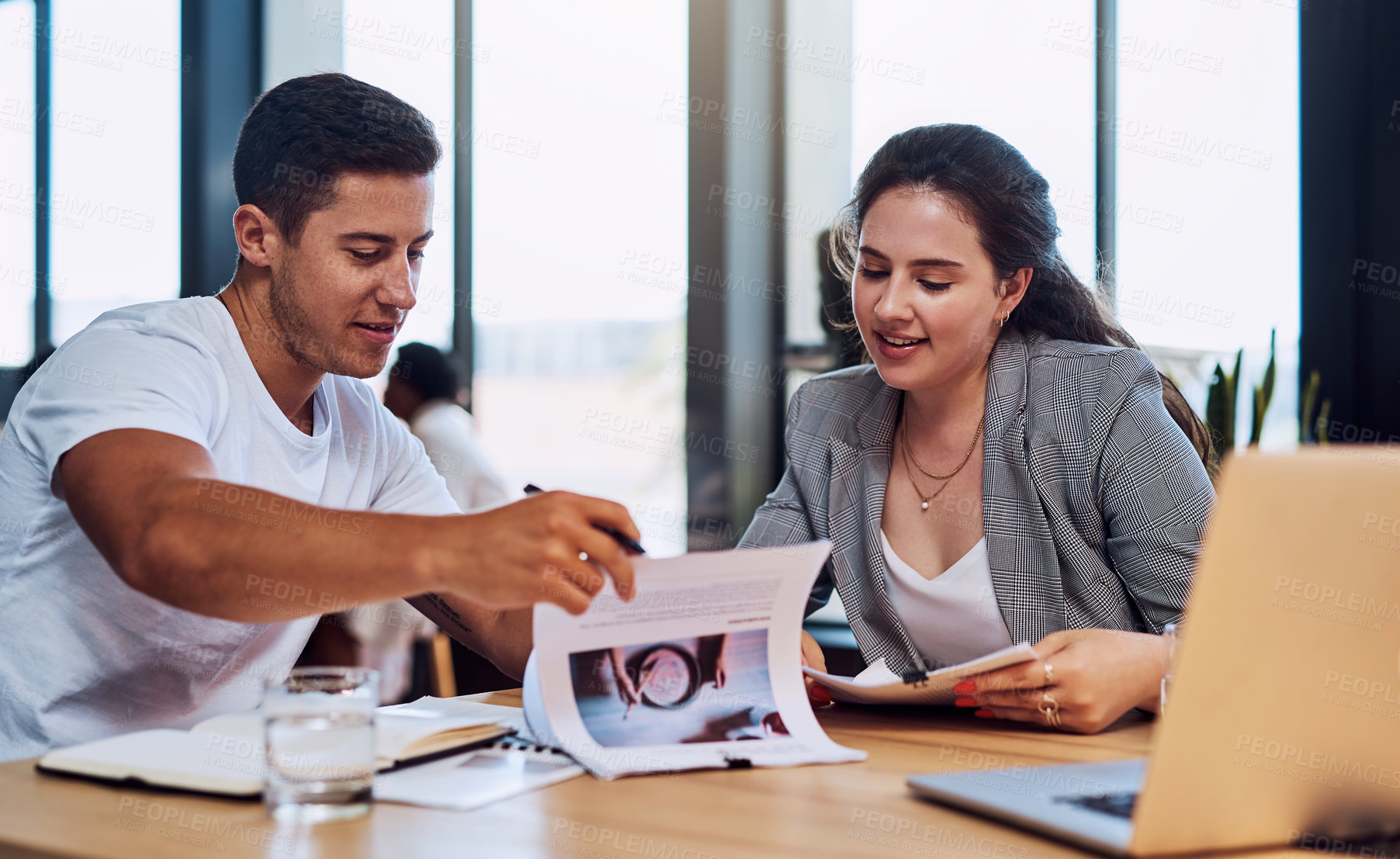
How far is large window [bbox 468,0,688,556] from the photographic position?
3980mm

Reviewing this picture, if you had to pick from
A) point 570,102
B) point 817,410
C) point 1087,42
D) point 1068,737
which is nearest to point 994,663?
point 1068,737

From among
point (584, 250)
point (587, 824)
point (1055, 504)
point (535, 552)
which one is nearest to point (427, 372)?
point (584, 250)

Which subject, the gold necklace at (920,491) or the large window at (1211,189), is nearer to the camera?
the gold necklace at (920,491)

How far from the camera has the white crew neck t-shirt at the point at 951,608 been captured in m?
1.72

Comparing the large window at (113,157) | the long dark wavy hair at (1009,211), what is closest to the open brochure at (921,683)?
the long dark wavy hair at (1009,211)

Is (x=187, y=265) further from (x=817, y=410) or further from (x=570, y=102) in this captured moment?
(x=817, y=410)

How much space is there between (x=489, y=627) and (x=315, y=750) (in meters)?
0.62

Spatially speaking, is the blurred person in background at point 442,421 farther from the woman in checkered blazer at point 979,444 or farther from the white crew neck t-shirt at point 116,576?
the white crew neck t-shirt at point 116,576

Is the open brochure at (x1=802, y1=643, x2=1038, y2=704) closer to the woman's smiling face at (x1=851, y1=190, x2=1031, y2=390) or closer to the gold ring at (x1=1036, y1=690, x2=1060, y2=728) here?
the gold ring at (x1=1036, y1=690, x2=1060, y2=728)

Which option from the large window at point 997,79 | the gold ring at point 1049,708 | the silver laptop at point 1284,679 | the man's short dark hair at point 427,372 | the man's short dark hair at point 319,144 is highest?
the large window at point 997,79

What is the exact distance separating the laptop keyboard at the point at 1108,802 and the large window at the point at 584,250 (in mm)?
2968

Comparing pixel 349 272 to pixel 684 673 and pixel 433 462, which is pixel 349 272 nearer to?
pixel 684 673

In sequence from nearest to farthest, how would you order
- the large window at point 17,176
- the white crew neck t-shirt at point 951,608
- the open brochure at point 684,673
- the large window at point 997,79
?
the open brochure at point 684,673 → the white crew neck t-shirt at point 951,608 → the large window at point 997,79 → the large window at point 17,176

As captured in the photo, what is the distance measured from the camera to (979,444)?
188 cm
